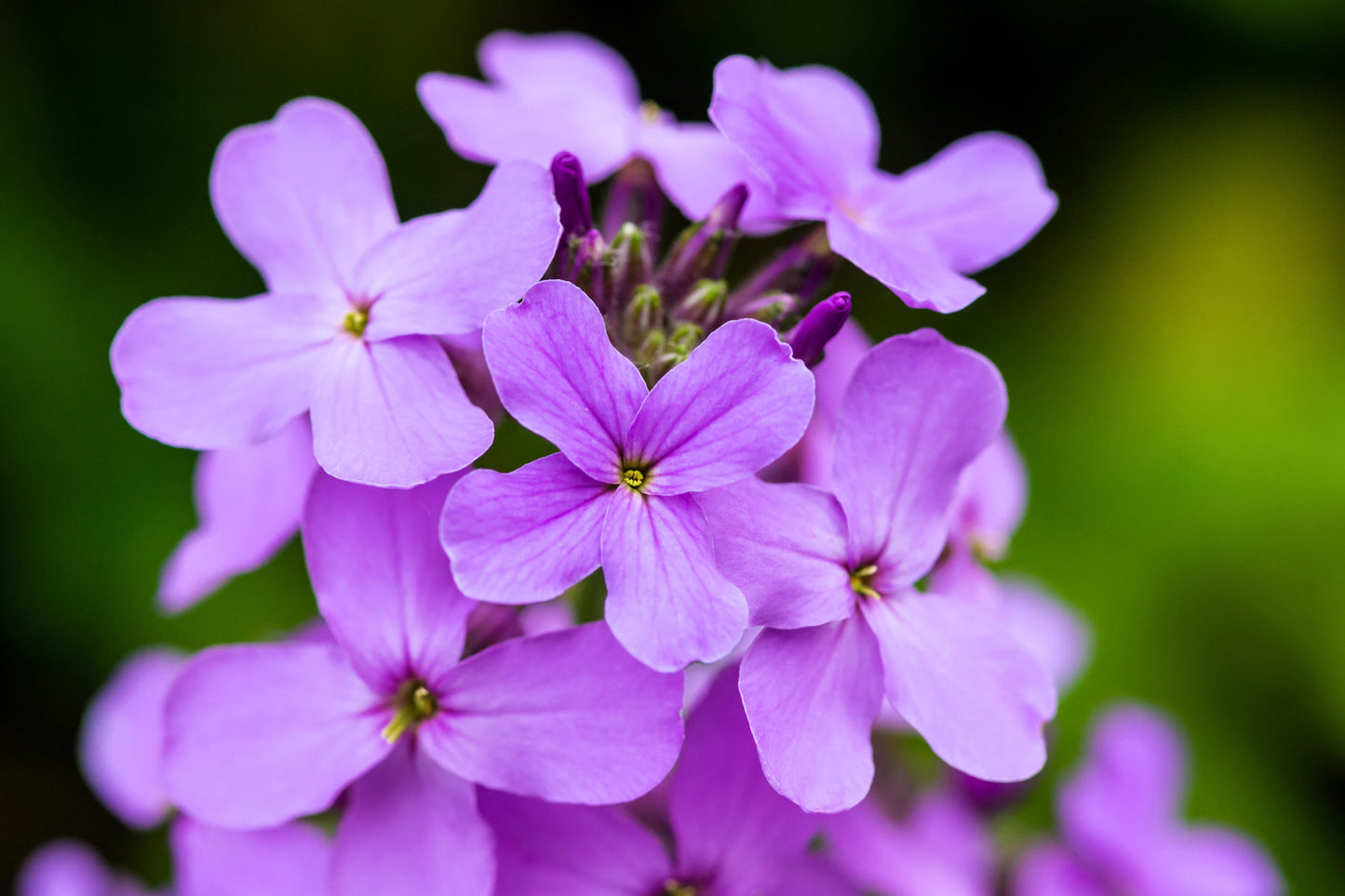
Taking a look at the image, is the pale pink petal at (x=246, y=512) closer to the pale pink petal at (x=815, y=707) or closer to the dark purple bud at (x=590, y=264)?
the dark purple bud at (x=590, y=264)

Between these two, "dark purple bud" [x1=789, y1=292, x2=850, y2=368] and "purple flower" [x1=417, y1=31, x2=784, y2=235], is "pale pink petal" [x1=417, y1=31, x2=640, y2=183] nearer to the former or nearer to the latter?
"purple flower" [x1=417, y1=31, x2=784, y2=235]

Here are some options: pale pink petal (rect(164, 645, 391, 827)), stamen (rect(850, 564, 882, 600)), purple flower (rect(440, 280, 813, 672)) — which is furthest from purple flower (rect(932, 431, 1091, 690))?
pale pink petal (rect(164, 645, 391, 827))

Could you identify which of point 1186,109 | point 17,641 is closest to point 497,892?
point 17,641

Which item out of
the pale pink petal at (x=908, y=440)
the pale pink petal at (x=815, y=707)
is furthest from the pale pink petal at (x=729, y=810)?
the pale pink petal at (x=908, y=440)

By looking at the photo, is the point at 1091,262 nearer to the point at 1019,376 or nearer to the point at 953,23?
the point at 1019,376

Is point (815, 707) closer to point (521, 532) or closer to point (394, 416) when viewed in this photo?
point (521, 532)

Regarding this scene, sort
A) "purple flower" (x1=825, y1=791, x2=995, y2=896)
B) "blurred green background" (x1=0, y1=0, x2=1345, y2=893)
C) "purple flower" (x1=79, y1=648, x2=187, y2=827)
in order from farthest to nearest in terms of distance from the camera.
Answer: "blurred green background" (x1=0, y1=0, x2=1345, y2=893) → "purple flower" (x1=79, y1=648, x2=187, y2=827) → "purple flower" (x1=825, y1=791, x2=995, y2=896)
